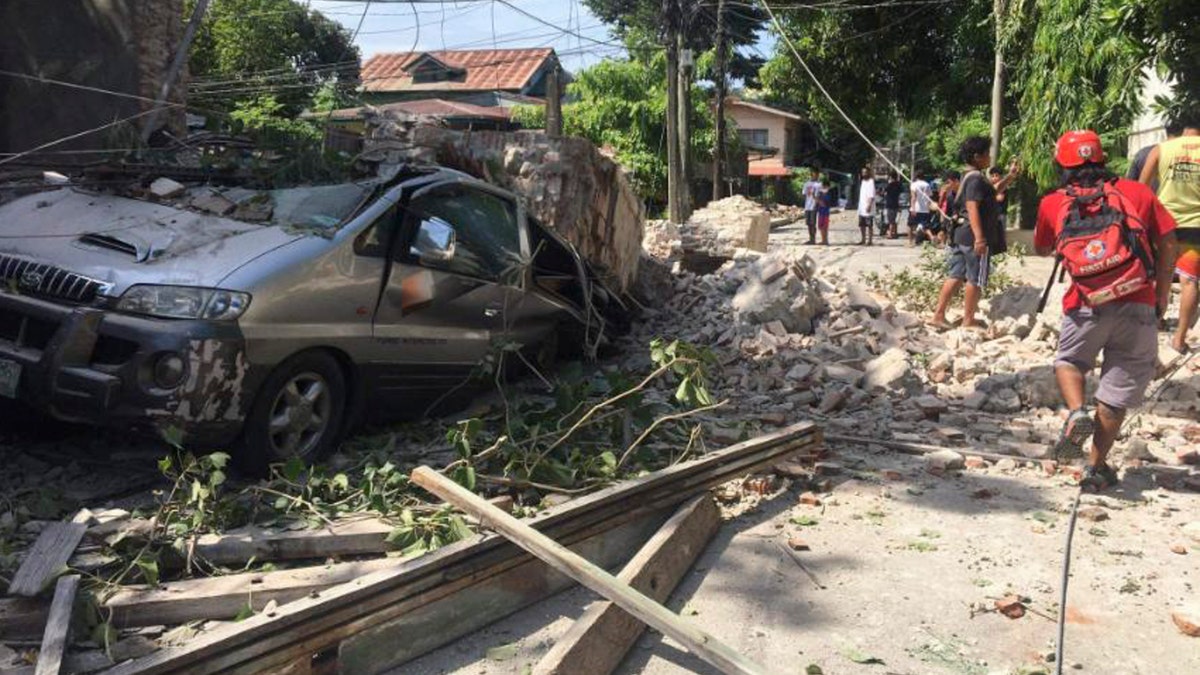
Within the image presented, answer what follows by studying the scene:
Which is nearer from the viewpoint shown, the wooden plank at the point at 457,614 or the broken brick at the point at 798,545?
the wooden plank at the point at 457,614

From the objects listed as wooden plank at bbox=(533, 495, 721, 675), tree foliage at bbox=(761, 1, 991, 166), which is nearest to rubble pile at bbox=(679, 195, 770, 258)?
tree foliage at bbox=(761, 1, 991, 166)

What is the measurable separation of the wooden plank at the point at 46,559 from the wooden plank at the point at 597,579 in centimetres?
122


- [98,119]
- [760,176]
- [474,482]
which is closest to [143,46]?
[98,119]

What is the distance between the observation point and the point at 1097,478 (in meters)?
5.04

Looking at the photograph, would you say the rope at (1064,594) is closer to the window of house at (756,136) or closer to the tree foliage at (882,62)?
the tree foliage at (882,62)

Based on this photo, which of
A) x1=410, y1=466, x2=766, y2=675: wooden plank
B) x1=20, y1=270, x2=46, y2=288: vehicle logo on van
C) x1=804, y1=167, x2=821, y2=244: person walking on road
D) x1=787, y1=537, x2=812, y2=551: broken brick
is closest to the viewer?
x1=410, y1=466, x2=766, y2=675: wooden plank

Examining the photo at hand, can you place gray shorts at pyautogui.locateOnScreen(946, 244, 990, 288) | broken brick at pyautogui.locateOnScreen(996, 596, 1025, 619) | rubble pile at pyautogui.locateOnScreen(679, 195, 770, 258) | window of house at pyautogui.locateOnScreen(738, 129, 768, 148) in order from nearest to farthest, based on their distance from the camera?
broken brick at pyautogui.locateOnScreen(996, 596, 1025, 619) → gray shorts at pyautogui.locateOnScreen(946, 244, 990, 288) → rubble pile at pyautogui.locateOnScreen(679, 195, 770, 258) → window of house at pyautogui.locateOnScreen(738, 129, 768, 148)

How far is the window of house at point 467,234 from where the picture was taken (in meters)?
5.44

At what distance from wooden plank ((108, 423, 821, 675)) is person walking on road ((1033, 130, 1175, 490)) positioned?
1.81 m

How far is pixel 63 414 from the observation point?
421cm

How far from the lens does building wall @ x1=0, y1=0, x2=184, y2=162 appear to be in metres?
8.31

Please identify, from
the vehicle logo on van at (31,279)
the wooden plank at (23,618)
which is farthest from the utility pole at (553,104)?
the wooden plank at (23,618)

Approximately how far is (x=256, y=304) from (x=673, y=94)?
1932 cm

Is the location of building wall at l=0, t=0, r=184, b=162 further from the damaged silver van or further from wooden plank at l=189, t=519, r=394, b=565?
wooden plank at l=189, t=519, r=394, b=565
